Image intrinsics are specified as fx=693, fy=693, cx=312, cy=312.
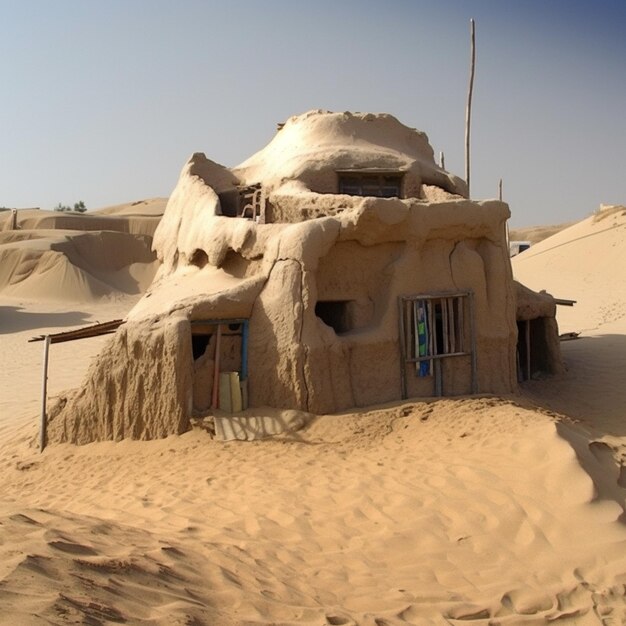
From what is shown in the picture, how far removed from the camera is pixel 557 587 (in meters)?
5.15

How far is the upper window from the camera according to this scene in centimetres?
1203

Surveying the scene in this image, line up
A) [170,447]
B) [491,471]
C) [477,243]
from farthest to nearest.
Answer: [477,243]
[170,447]
[491,471]

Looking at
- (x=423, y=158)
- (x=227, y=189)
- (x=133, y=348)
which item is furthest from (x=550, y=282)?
(x=133, y=348)

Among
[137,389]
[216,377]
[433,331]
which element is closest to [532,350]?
[433,331]

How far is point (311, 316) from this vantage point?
8.90m

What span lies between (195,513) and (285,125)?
8.97 meters

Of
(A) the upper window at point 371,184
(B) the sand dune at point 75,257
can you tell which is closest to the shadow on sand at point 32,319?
(B) the sand dune at point 75,257

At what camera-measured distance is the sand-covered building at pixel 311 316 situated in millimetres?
8805

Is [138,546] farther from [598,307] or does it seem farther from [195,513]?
[598,307]

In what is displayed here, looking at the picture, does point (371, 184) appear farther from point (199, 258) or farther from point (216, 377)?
point (216, 377)

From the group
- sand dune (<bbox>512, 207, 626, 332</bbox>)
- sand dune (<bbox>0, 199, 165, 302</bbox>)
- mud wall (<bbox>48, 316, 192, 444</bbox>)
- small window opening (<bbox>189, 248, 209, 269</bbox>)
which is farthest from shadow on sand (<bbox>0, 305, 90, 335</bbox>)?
sand dune (<bbox>512, 207, 626, 332</bbox>)

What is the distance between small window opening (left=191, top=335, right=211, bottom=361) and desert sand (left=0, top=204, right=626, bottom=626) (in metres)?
1.50

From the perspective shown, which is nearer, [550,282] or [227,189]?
[227,189]

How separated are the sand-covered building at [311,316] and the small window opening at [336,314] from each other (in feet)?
0.07
